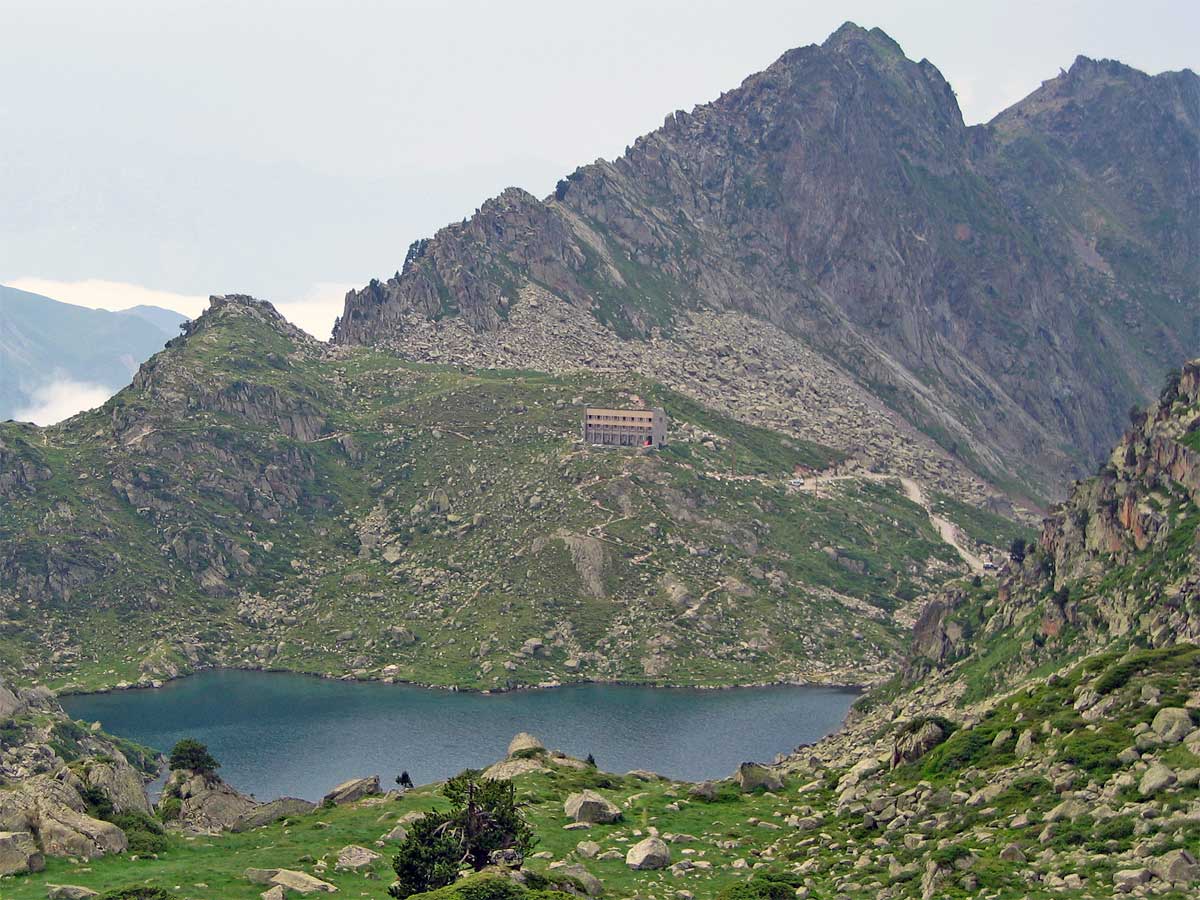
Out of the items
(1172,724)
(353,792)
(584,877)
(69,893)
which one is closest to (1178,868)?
(1172,724)

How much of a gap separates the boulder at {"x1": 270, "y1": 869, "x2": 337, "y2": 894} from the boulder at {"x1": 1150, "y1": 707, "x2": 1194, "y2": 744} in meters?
48.7

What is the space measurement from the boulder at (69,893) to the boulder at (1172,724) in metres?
60.2

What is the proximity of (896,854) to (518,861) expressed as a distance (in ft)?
73.4

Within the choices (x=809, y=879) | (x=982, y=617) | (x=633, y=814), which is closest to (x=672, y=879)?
(x=809, y=879)

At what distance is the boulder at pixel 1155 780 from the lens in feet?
282

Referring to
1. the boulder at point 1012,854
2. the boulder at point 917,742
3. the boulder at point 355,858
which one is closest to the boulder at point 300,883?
the boulder at point 355,858

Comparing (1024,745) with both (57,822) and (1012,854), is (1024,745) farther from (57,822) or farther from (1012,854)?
(57,822)

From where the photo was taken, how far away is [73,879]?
88062mm

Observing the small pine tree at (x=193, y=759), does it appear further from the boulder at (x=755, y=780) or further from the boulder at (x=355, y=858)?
the boulder at (x=755, y=780)

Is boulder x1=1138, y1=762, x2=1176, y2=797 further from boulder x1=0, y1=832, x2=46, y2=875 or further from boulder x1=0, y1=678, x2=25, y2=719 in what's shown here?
boulder x1=0, y1=678, x2=25, y2=719

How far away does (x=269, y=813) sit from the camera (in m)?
114

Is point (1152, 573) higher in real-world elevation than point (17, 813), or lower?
higher

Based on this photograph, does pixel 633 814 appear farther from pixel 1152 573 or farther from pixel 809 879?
pixel 1152 573

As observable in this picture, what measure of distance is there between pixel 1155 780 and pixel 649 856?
3072 cm
